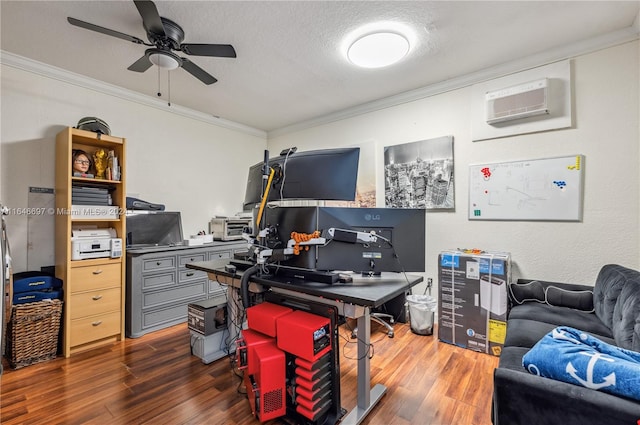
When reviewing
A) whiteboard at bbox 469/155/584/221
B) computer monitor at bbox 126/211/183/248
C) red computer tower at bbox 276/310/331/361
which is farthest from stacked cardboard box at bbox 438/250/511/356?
computer monitor at bbox 126/211/183/248

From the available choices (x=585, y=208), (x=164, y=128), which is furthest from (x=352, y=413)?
(x=164, y=128)

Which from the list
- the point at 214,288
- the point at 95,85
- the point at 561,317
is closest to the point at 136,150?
the point at 95,85

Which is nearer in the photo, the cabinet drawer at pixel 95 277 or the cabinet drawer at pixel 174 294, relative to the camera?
the cabinet drawer at pixel 95 277

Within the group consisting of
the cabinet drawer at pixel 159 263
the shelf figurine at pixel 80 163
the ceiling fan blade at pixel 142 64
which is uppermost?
the ceiling fan blade at pixel 142 64

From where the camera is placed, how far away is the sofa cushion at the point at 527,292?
2.51 metres

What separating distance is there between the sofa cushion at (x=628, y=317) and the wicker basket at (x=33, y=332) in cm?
407

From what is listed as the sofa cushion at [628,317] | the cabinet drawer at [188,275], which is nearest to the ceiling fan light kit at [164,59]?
the cabinet drawer at [188,275]

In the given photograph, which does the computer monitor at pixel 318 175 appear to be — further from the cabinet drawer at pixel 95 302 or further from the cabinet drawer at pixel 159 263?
the cabinet drawer at pixel 95 302

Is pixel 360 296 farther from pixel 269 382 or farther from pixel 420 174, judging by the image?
pixel 420 174

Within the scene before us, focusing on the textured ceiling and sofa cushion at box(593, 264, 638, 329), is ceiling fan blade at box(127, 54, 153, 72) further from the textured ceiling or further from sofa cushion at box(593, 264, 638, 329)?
sofa cushion at box(593, 264, 638, 329)

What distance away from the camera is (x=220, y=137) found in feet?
14.5

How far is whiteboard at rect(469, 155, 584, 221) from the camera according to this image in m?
2.50

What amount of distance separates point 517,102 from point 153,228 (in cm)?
423

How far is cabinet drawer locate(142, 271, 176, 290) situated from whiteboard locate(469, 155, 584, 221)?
337cm
